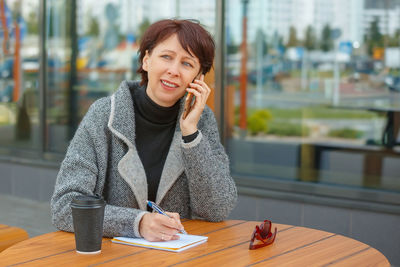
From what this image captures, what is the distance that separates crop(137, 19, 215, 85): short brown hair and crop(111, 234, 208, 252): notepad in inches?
27.0

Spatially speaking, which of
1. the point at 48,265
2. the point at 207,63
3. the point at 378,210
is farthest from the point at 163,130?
the point at 378,210

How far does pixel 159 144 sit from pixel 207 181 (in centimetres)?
26

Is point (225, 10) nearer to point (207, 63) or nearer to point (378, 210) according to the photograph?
point (378, 210)

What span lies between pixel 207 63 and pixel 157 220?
70 cm

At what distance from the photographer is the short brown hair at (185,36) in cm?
234

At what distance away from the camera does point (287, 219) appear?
4.60 meters

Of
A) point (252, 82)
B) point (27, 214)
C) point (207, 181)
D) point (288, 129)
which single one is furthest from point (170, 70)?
point (288, 129)

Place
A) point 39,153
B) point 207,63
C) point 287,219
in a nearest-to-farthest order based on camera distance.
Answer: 1. point 207,63
2. point 287,219
3. point 39,153

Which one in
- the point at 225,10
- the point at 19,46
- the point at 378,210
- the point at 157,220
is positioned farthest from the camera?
the point at 19,46

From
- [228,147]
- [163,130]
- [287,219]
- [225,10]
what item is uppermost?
[225,10]

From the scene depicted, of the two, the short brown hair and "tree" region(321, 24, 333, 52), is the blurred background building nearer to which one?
"tree" region(321, 24, 333, 52)

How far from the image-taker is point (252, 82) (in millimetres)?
6832

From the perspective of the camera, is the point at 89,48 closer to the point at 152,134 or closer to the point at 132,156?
the point at 152,134

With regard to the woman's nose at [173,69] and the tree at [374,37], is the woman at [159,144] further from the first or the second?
the tree at [374,37]
